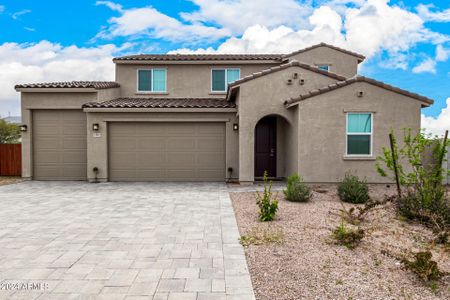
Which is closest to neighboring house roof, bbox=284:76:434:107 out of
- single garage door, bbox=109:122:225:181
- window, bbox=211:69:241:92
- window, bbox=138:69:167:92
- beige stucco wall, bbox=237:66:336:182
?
beige stucco wall, bbox=237:66:336:182

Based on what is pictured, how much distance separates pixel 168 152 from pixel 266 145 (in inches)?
172

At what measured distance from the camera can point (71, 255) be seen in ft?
17.9

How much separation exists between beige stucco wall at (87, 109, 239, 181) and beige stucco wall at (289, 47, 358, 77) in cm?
667

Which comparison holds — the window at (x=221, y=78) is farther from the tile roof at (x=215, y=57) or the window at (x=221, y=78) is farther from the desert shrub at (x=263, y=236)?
the desert shrub at (x=263, y=236)

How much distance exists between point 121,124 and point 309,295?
484 inches

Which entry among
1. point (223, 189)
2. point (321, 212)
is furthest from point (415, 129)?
point (223, 189)

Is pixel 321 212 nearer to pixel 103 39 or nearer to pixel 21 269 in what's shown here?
pixel 21 269

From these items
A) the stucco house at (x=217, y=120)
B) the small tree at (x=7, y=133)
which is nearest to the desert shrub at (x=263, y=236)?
the stucco house at (x=217, y=120)

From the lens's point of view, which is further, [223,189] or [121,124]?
[121,124]

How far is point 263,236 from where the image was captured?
6340 millimetres

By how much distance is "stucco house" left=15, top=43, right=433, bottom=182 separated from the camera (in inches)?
479

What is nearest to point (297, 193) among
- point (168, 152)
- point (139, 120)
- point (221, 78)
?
point (168, 152)

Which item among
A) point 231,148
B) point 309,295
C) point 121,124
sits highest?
point 121,124

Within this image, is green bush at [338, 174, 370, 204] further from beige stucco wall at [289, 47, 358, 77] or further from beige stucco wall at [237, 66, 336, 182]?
beige stucco wall at [289, 47, 358, 77]
